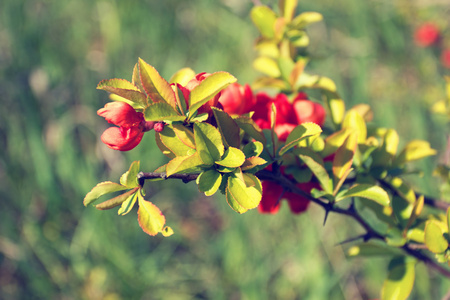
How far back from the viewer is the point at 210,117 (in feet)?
1.49

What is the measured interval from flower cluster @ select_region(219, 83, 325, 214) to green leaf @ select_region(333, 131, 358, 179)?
6 cm

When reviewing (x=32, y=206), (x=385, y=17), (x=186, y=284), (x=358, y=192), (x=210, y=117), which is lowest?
(x=186, y=284)

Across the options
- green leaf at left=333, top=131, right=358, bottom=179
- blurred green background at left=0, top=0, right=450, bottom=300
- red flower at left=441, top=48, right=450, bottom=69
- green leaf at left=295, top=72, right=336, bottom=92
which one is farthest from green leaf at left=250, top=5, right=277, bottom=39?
red flower at left=441, top=48, right=450, bottom=69

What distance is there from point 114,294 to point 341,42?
164cm

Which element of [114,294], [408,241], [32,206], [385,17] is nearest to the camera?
[408,241]

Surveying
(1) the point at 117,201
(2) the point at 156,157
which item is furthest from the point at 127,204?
(2) the point at 156,157

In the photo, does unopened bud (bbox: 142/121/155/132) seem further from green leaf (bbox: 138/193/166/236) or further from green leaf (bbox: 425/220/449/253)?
green leaf (bbox: 425/220/449/253)

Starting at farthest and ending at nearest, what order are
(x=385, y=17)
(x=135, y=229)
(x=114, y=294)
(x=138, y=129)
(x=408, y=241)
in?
1. (x=385, y=17)
2. (x=135, y=229)
3. (x=114, y=294)
4. (x=408, y=241)
5. (x=138, y=129)

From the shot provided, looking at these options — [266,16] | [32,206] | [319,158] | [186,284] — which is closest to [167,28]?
[32,206]

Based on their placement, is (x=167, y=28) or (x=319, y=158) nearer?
(x=319, y=158)

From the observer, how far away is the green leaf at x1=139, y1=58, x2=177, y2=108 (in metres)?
0.41

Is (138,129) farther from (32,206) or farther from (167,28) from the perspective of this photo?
(167,28)

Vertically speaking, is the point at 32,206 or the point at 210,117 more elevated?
the point at 210,117

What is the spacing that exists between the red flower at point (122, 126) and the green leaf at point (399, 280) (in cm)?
45
